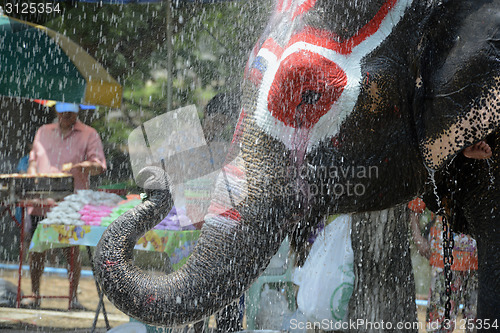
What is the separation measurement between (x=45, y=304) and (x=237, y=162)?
4565 millimetres

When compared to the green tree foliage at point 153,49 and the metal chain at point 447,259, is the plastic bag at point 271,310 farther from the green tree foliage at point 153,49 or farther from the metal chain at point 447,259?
the green tree foliage at point 153,49

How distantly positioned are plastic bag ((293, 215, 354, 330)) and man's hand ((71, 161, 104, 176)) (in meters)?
2.56

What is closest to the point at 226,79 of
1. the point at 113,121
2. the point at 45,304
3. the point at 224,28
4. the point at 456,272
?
the point at 224,28

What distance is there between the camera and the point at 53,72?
5.59 m

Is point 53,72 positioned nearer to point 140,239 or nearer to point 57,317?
point 57,317

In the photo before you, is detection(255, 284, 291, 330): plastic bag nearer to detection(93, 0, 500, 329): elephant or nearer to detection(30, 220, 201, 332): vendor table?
detection(30, 220, 201, 332): vendor table

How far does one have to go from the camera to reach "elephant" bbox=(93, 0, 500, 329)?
160cm

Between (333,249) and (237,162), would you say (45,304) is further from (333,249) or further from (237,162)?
(237,162)

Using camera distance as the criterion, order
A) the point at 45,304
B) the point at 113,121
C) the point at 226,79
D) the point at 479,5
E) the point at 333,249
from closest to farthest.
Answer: the point at 479,5 → the point at 333,249 → the point at 45,304 → the point at 226,79 → the point at 113,121

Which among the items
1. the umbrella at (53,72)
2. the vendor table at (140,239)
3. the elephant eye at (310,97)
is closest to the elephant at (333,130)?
the elephant eye at (310,97)

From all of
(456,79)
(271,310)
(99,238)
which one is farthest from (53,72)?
(456,79)

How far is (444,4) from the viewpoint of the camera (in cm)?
170

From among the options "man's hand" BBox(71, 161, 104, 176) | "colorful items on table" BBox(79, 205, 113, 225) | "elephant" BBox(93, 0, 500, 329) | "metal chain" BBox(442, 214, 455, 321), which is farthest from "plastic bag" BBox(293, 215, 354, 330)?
"man's hand" BBox(71, 161, 104, 176)

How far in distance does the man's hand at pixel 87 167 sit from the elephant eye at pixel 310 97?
3766 millimetres
